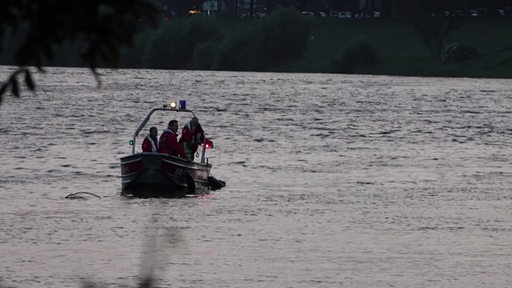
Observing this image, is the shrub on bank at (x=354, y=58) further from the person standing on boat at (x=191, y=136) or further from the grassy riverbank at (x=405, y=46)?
the person standing on boat at (x=191, y=136)

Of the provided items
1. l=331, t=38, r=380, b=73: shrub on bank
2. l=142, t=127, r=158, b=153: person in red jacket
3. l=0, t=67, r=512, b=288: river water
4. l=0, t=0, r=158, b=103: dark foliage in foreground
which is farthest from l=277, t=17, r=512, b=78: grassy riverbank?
l=0, t=0, r=158, b=103: dark foliage in foreground

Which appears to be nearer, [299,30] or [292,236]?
[292,236]

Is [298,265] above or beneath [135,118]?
above

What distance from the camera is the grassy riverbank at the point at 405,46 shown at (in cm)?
12594

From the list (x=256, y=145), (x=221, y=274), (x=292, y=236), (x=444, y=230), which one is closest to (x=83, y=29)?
(x=221, y=274)

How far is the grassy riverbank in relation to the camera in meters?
126

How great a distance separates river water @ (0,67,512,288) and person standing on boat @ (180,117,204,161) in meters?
1.41

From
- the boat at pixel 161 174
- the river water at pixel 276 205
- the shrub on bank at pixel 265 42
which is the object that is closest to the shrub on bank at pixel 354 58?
the shrub on bank at pixel 265 42

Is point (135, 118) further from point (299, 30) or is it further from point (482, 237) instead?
point (299, 30)

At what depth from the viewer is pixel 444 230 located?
103 ft

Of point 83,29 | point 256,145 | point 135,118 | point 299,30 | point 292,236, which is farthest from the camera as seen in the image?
point 299,30

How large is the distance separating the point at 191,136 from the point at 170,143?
3.87 ft

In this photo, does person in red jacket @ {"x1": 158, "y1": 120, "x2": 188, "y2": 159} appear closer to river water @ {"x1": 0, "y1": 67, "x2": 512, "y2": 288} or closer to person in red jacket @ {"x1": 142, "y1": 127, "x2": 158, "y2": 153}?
person in red jacket @ {"x1": 142, "y1": 127, "x2": 158, "y2": 153}

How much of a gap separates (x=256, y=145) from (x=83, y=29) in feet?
163
